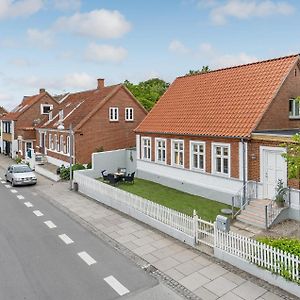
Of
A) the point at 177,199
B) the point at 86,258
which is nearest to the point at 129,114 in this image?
the point at 177,199

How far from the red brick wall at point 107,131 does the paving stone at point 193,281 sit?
1985 centimetres

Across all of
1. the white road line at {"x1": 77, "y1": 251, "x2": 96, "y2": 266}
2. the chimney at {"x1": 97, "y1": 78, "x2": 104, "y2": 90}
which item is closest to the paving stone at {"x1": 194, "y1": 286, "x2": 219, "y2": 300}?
the white road line at {"x1": 77, "y1": 251, "x2": 96, "y2": 266}

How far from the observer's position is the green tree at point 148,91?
50272 millimetres

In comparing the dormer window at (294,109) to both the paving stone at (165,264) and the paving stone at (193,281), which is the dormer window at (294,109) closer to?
→ the paving stone at (165,264)

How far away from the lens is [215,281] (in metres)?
9.49

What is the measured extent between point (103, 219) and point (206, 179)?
6.57 m

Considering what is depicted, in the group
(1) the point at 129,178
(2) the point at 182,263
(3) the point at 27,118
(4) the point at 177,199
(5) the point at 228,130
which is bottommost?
(2) the point at 182,263

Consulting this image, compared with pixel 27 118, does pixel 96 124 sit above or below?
below

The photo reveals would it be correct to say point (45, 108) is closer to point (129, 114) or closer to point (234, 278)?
point (129, 114)

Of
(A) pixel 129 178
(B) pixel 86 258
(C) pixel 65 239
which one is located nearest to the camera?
(B) pixel 86 258

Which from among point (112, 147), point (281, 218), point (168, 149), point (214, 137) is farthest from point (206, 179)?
point (112, 147)

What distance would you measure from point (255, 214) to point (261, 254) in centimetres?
525

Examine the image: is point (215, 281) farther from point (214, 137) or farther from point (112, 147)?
point (112, 147)

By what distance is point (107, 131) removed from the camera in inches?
1169
